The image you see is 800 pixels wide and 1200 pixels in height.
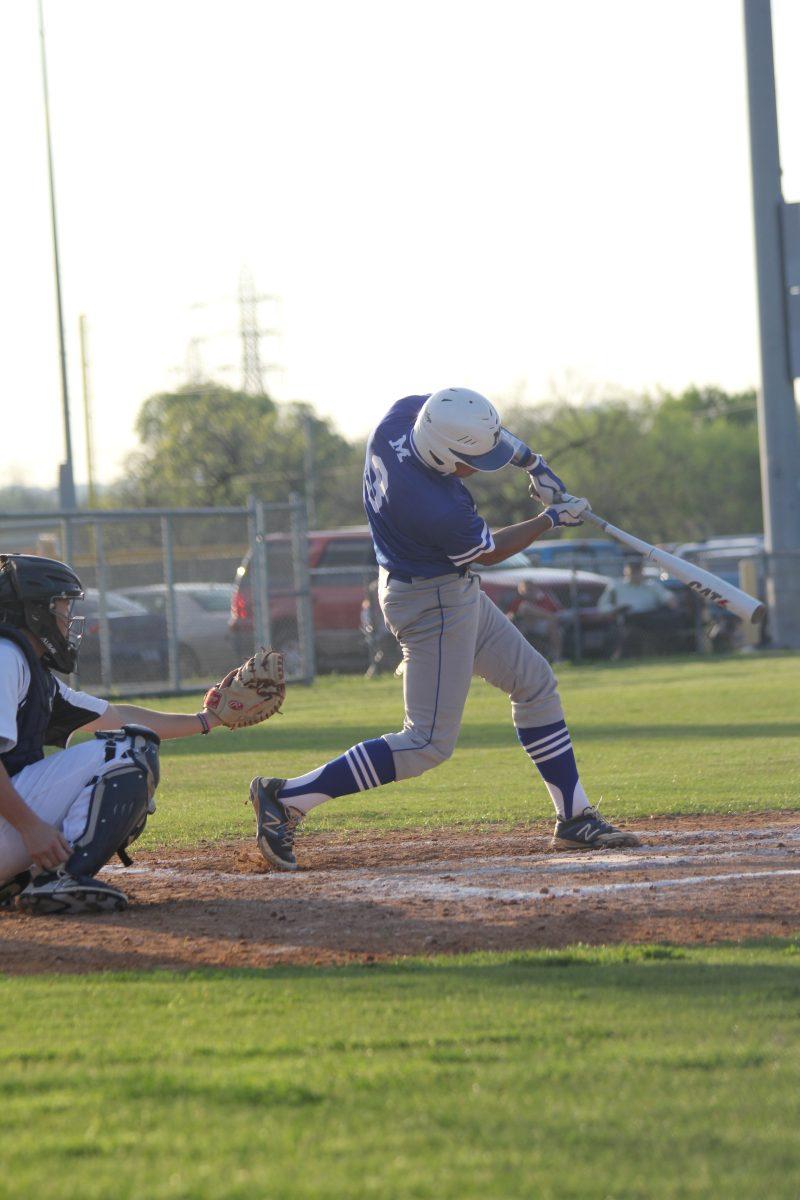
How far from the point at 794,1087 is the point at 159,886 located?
375 centimetres

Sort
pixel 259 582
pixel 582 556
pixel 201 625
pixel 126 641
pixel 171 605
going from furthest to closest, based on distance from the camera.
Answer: pixel 582 556 < pixel 201 625 < pixel 126 641 < pixel 259 582 < pixel 171 605

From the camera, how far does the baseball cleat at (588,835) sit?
288 inches

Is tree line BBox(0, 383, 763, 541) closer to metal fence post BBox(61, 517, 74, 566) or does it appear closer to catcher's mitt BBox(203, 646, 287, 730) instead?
metal fence post BBox(61, 517, 74, 566)

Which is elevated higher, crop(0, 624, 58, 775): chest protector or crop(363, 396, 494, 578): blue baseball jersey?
crop(363, 396, 494, 578): blue baseball jersey

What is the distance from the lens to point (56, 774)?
6.14m

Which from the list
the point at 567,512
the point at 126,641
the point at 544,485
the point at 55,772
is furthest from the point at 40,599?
the point at 126,641

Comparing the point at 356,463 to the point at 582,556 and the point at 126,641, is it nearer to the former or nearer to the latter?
the point at 582,556

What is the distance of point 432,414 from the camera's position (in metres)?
6.81

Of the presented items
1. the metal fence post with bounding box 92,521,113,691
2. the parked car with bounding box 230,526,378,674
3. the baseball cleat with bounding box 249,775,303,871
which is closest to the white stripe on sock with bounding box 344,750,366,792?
the baseball cleat with bounding box 249,775,303,871

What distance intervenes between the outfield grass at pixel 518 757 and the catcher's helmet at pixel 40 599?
2197 millimetres

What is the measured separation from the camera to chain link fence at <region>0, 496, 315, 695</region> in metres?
20.5

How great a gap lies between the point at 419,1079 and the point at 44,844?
251 centimetres

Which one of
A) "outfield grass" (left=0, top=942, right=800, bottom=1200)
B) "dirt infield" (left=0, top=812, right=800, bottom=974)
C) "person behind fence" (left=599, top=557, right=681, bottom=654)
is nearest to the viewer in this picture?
"outfield grass" (left=0, top=942, right=800, bottom=1200)

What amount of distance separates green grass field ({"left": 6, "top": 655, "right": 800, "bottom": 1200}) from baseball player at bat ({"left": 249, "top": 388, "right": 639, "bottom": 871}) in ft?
6.72
